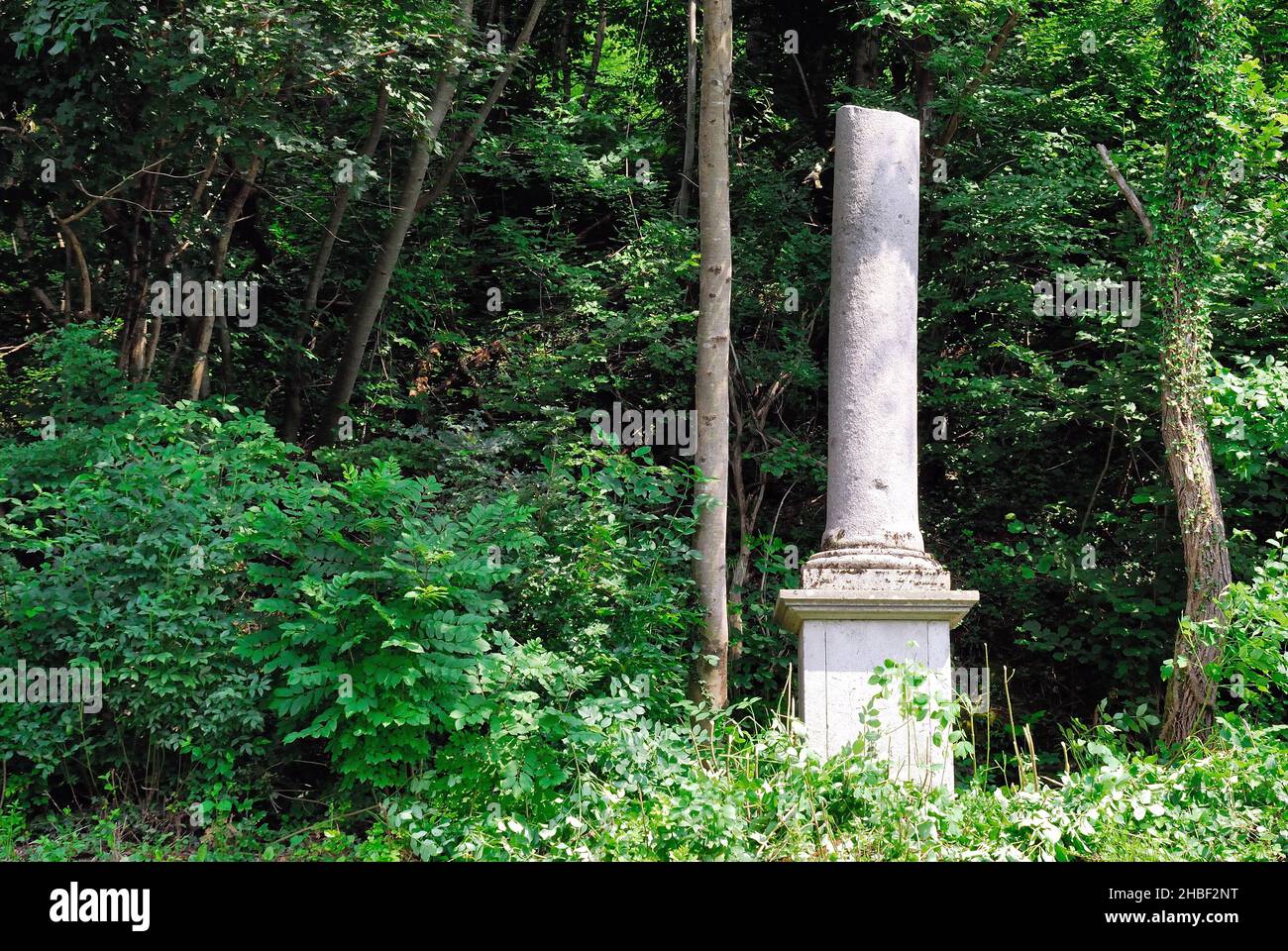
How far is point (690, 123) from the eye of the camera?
12227mm

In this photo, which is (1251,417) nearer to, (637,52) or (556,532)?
(556,532)

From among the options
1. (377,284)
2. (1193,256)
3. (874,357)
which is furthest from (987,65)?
(377,284)

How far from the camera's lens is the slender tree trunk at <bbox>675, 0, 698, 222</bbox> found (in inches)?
475

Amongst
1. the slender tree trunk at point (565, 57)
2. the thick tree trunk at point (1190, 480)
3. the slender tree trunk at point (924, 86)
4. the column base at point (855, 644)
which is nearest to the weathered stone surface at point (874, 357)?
the column base at point (855, 644)

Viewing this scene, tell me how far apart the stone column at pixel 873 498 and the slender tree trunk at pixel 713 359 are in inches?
70.3

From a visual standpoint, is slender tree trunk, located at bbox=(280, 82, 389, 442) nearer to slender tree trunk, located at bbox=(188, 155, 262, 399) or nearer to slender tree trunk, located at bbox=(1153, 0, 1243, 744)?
slender tree trunk, located at bbox=(188, 155, 262, 399)

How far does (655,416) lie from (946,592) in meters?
5.42

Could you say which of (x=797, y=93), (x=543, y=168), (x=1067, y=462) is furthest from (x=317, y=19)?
(x=1067, y=462)

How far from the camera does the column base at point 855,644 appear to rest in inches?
239

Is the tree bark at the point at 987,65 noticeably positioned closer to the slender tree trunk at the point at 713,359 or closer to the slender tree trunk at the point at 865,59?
the slender tree trunk at the point at 865,59

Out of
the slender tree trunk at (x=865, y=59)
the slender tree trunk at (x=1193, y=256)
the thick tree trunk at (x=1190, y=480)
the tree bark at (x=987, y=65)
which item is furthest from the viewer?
the slender tree trunk at (x=865, y=59)

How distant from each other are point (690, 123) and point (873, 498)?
6819 mm

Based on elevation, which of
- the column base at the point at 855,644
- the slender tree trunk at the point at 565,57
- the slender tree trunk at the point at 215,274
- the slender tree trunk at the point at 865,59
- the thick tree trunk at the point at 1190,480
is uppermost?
the slender tree trunk at the point at 565,57

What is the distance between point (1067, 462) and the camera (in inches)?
444
